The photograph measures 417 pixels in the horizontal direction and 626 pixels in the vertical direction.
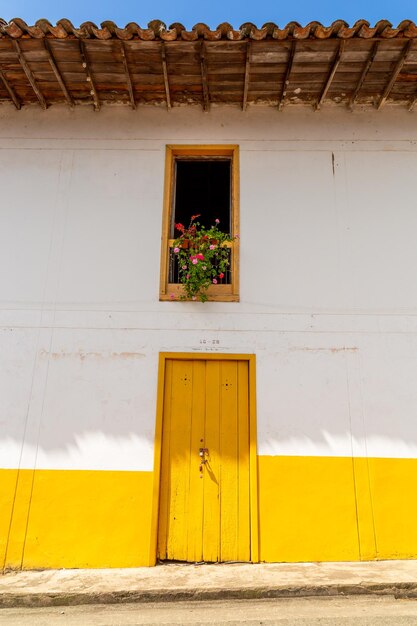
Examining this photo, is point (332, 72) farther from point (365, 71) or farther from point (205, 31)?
point (205, 31)

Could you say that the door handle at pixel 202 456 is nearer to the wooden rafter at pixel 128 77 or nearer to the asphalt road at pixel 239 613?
the asphalt road at pixel 239 613

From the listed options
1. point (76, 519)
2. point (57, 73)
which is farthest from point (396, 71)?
point (76, 519)

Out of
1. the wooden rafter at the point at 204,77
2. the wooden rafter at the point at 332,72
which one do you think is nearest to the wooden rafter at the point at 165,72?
the wooden rafter at the point at 204,77

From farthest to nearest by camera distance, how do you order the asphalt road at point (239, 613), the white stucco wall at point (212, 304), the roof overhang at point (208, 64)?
the white stucco wall at point (212, 304) < the roof overhang at point (208, 64) < the asphalt road at point (239, 613)

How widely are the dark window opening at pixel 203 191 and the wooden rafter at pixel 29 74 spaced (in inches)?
78.5

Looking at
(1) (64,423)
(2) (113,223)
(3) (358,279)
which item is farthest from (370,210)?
(1) (64,423)

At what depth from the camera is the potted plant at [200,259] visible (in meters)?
5.14

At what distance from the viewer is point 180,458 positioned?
486 centimetres

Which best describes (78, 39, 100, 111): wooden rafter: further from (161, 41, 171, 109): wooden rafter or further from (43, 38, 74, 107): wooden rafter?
(161, 41, 171, 109): wooden rafter

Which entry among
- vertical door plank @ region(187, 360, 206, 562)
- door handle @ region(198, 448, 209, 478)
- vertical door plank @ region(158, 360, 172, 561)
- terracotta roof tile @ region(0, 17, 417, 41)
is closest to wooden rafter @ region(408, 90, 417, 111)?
terracotta roof tile @ region(0, 17, 417, 41)

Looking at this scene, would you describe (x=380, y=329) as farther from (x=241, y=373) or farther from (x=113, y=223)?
(x=113, y=223)

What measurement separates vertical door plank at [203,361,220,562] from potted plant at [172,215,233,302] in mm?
945

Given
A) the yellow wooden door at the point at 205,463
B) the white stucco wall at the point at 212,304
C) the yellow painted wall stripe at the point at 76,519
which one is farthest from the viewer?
the white stucco wall at the point at 212,304

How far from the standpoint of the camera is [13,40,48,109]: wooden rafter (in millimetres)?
5025
